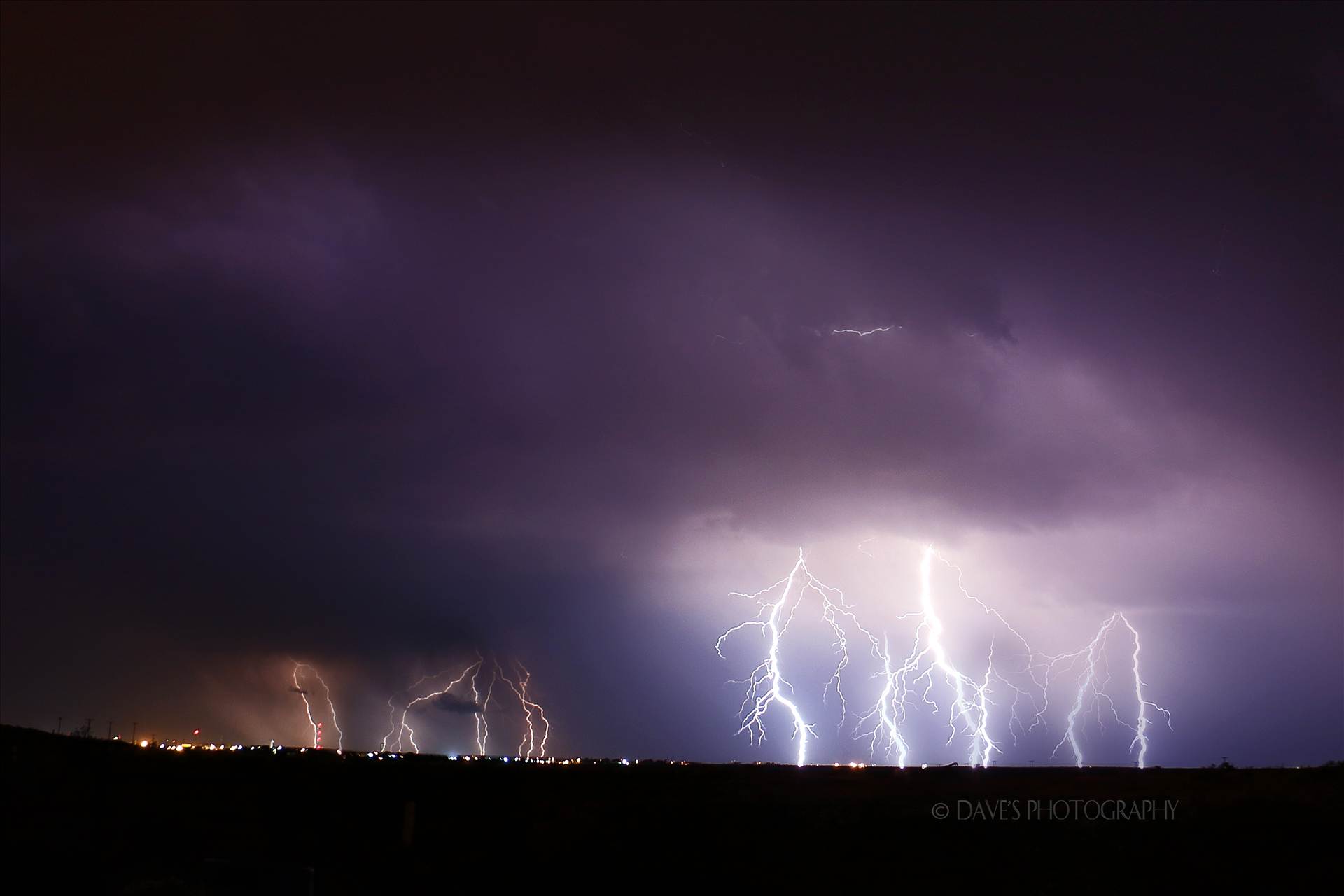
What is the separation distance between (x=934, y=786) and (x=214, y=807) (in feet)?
54.0

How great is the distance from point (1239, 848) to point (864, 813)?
7186mm

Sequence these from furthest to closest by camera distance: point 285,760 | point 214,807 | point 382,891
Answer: point 285,760, point 214,807, point 382,891

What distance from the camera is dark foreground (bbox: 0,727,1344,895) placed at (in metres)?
20.0

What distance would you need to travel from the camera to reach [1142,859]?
66.5ft

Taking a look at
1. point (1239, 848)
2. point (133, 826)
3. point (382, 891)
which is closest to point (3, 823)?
point (133, 826)

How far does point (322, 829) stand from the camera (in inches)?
907

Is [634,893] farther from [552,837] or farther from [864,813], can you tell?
[864,813]

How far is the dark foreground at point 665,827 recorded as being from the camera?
20.0 m

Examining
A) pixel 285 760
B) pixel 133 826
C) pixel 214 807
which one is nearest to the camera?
pixel 133 826

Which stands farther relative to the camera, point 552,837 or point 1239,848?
point 552,837

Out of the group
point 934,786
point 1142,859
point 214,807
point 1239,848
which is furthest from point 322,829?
point 1239,848

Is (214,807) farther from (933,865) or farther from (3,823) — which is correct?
(933,865)

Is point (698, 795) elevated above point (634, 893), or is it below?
above

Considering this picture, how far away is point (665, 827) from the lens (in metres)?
22.7
